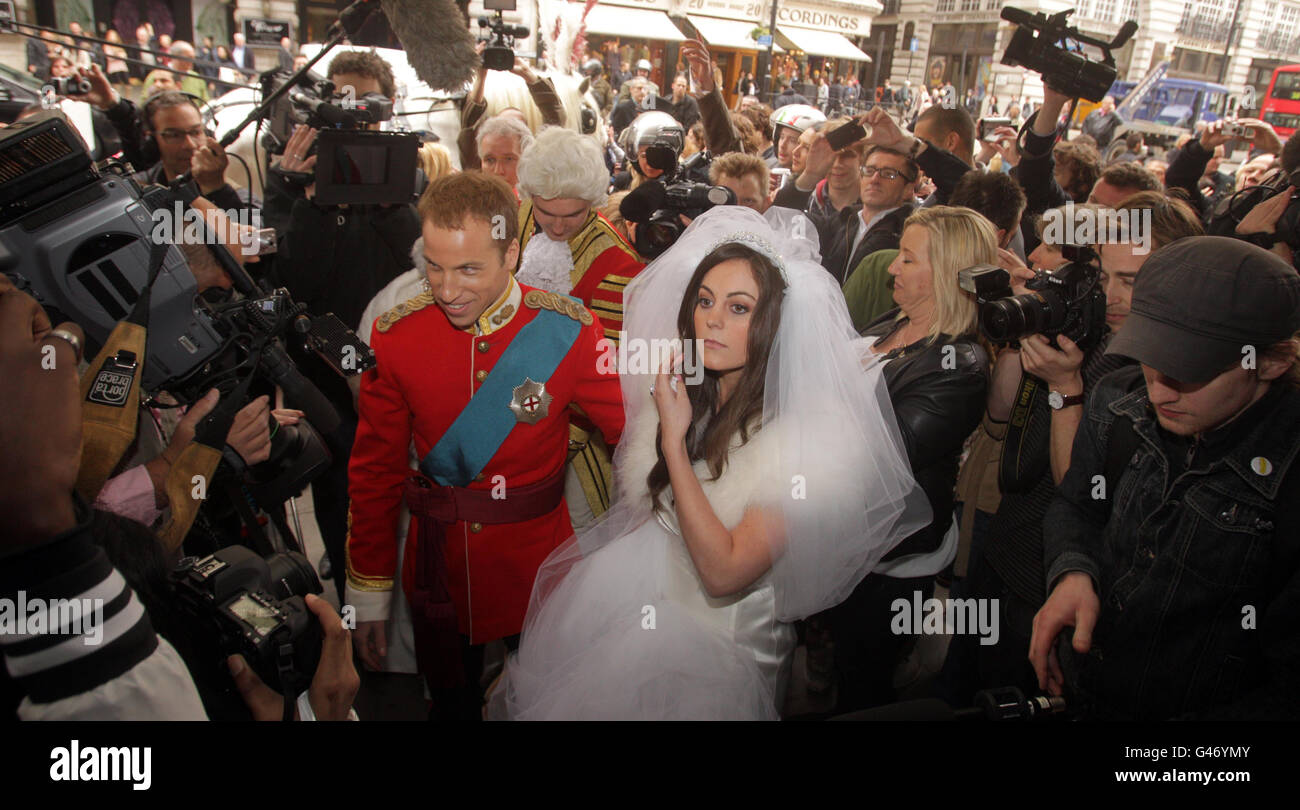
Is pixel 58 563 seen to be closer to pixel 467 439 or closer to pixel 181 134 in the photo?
pixel 467 439

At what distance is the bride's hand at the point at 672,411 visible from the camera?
1.76 meters

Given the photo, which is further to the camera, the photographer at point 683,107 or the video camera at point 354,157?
the photographer at point 683,107

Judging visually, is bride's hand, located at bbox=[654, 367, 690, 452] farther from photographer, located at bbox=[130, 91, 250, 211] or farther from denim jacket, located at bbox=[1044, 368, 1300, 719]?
photographer, located at bbox=[130, 91, 250, 211]

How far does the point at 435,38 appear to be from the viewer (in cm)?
387

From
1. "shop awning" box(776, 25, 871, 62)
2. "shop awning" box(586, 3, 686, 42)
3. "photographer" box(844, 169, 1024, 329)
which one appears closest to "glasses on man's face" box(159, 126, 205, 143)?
"photographer" box(844, 169, 1024, 329)

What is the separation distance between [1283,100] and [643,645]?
2372cm

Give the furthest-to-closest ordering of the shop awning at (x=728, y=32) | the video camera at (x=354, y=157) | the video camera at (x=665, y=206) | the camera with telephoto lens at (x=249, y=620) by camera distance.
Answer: the shop awning at (x=728, y=32)
the video camera at (x=665, y=206)
the video camera at (x=354, y=157)
the camera with telephoto lens at (x=249, y=620)

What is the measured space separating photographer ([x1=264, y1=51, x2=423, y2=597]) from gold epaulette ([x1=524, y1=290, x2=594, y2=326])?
1239mm

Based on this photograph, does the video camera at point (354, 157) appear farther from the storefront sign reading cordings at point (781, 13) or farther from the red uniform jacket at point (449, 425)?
the storefront sign reading cordings at point (781, 13)

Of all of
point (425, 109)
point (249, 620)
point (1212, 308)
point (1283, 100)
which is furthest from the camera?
point (1283, 100)

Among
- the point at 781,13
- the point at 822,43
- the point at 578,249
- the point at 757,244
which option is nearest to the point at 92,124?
the point at 578,249

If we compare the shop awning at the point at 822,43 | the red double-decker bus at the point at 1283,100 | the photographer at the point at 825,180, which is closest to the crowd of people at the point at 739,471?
the photographer at the point at 825,180

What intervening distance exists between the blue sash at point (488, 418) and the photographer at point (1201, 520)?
1.49m

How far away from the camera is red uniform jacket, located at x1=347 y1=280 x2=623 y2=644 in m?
2.07
